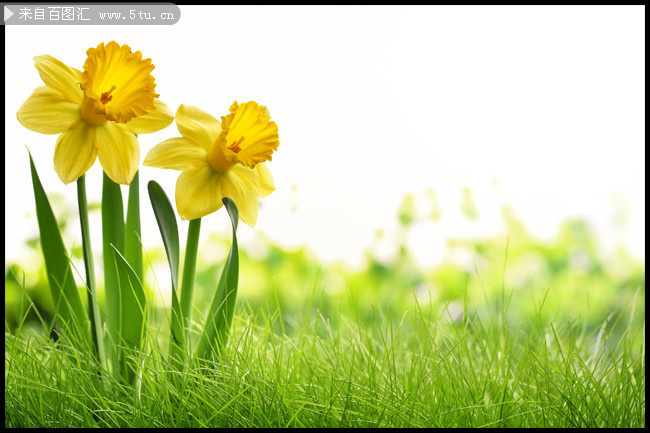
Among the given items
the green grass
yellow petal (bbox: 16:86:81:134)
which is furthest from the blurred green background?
yellow petal (bbox: 16:86:81:134)

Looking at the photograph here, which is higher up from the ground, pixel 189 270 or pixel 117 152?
pixel 117 152

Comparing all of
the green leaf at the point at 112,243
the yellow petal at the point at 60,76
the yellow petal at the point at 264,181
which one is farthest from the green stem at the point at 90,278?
the yellow petal at the point at 264,181

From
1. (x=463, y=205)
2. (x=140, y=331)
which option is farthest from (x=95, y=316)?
(x=463, y=205)

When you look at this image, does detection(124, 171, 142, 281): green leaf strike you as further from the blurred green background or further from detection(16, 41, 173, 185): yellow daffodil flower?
the blurred green background

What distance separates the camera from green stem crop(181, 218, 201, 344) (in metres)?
0.88

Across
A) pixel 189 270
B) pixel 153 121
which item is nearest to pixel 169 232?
pixel 189 270

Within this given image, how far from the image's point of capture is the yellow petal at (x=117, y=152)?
0.85 meters

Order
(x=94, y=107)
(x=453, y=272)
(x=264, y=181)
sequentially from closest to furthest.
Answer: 1. (x=94, y=107)
2. (x=264, y=181)
3. (x=453, y=272)

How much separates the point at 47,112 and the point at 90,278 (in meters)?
0.25

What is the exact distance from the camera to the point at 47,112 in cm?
83

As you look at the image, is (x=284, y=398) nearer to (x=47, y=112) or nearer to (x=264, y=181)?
(x=264, y=181)

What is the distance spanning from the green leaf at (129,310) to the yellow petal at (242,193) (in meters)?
0.19

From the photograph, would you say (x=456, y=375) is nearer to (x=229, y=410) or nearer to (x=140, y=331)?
(x=229, y=410)

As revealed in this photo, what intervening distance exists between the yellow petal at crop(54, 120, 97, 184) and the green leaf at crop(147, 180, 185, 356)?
102 mm
